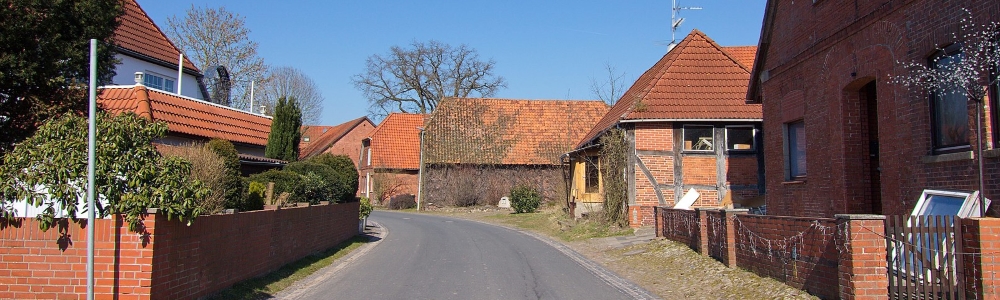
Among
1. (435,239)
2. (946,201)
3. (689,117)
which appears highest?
(689,117)

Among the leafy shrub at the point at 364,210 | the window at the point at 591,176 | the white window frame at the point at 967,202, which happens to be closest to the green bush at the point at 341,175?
the leafy shrub at the point at 364,210

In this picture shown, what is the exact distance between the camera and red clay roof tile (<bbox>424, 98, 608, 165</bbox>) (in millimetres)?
42625

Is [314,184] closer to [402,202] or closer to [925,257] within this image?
[925,257]

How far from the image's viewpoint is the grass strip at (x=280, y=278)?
10577 millimetres

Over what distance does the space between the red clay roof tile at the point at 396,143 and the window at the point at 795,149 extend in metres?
34.8

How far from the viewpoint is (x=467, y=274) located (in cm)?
1353

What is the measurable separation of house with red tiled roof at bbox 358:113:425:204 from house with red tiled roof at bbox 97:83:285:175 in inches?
873

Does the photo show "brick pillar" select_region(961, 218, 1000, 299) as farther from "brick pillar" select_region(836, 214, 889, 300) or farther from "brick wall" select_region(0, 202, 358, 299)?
"brick wall" select_region(0, 202, 358, 299)

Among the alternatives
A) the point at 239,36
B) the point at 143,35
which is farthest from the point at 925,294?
the point at 239,36

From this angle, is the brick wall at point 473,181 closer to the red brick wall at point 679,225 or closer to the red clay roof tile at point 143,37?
the red clay roof tile at point 143,37

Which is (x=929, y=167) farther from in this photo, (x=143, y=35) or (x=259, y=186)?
(x=143, y=35)

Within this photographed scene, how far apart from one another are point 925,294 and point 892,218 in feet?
2.94

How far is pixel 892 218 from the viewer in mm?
8094

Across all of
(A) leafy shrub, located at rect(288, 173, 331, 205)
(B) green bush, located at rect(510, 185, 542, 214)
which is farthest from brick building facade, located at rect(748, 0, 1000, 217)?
(B) green bush, located at rect(510, 185, 542, 214)
